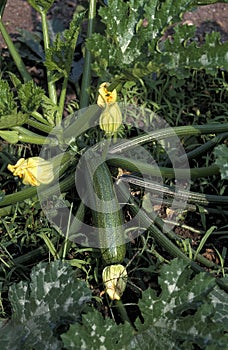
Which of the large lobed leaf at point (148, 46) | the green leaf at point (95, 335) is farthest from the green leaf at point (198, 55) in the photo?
the green leaf at point (95, 335)

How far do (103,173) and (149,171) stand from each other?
0.17 m

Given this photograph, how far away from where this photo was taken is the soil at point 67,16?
3322 millimetres

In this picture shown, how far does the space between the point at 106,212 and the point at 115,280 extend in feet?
0.88

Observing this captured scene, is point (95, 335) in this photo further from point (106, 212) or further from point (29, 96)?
point (29, 96)

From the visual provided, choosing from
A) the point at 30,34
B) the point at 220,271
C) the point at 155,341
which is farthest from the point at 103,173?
the point at 30,34

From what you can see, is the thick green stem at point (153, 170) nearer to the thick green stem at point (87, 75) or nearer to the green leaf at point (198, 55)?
the thick green stem at point (87, 75)

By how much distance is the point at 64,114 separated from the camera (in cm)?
296

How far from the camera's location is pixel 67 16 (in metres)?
3.41

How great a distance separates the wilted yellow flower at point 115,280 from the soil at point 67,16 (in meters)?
1.53

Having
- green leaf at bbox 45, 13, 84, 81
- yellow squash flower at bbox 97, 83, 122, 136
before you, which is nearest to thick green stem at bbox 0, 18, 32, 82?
green leaf at bbox 45, 13, 84, 81

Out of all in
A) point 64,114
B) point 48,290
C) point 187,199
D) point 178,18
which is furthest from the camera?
point 64,114

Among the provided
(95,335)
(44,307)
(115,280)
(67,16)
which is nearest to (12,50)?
(67,16)

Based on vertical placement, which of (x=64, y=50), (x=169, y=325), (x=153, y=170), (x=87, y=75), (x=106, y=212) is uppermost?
(x=64, y=50)

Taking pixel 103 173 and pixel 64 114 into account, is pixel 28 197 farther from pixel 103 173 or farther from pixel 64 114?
pixel 64 114
